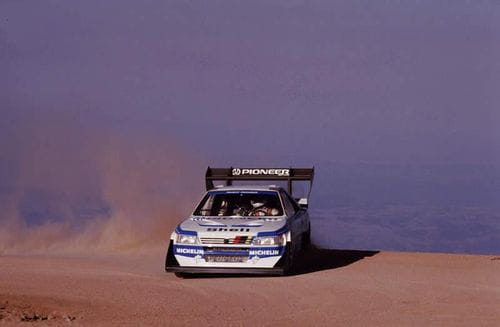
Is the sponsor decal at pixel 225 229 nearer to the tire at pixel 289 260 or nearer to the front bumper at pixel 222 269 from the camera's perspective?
the front bumper at pixel 222 269

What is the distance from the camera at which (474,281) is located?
1514 cm

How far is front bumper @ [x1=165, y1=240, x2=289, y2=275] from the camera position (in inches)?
586

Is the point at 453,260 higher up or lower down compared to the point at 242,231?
lower down

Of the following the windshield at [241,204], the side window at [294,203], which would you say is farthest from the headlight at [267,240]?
the side window at [294,203]

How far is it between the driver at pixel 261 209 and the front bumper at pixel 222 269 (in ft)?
5.42

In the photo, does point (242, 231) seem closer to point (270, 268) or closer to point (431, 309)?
point (270, 268)

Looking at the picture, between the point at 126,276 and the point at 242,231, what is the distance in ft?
6.23

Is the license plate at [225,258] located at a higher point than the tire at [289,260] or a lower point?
higher

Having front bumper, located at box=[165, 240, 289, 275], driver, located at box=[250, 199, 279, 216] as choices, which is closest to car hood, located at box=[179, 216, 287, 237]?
front bumper, located at box=[165, 240, 289, 275]

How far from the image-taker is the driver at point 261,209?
55.0 feet

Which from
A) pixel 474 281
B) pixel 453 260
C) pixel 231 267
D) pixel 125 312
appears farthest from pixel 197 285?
pixel 453 260

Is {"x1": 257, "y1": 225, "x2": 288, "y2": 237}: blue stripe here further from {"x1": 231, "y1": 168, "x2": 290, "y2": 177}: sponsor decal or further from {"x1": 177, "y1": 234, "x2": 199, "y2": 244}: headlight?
Result: {"x1": 231, "y1": 168, "x2": 290, "y2": 177}: sponsor decal

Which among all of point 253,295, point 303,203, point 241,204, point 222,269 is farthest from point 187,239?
point 303,203

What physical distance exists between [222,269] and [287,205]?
2638 millimetres
